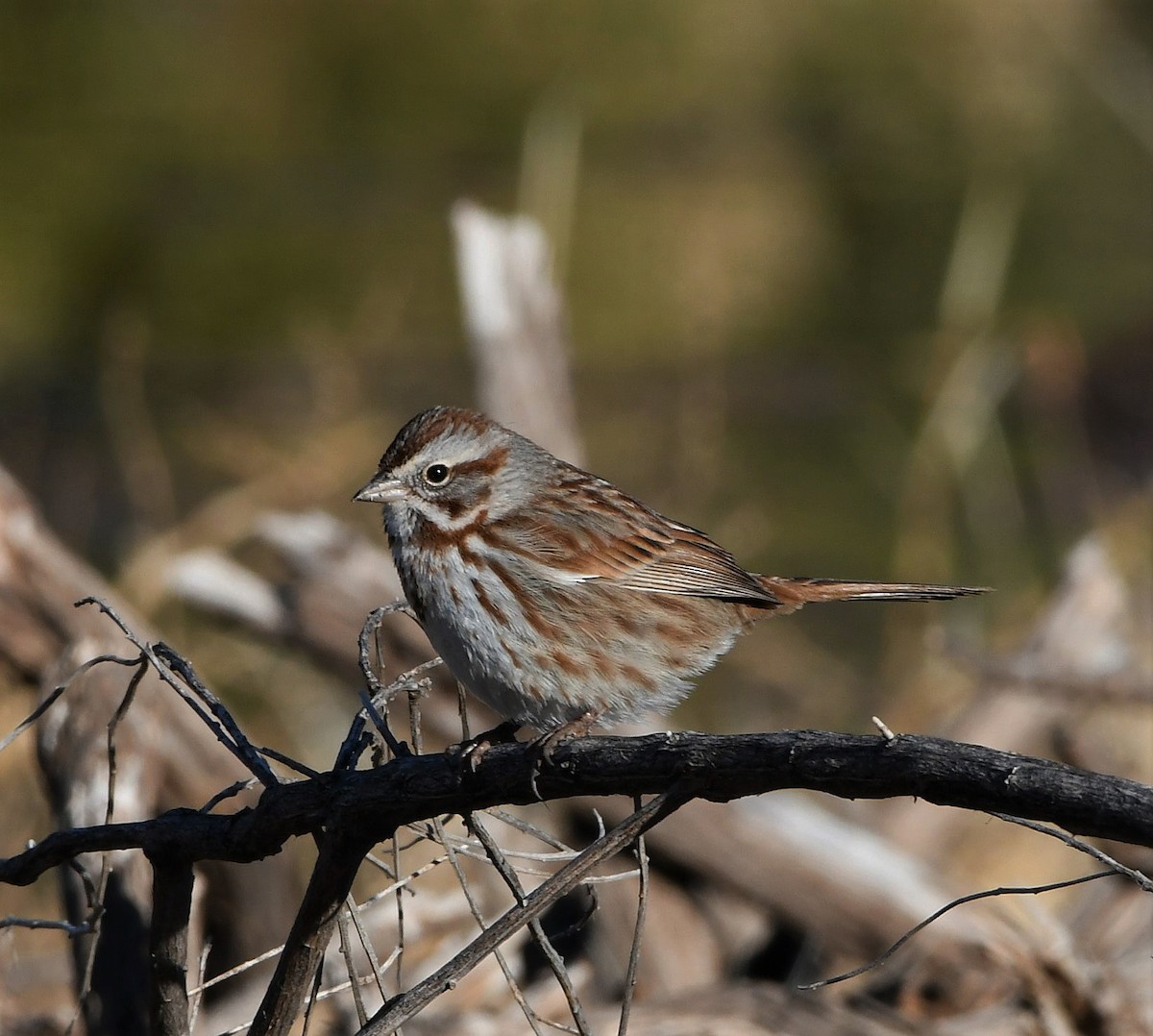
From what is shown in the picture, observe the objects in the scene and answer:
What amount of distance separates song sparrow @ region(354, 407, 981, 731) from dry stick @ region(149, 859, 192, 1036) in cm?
79

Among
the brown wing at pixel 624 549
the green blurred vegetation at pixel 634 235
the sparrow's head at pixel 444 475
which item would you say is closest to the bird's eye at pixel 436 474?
the sparrow's head at pixel 444 475

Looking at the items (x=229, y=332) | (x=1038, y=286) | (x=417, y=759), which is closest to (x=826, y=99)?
(x=1038, y=286)

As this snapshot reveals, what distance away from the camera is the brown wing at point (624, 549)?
3.44 metres

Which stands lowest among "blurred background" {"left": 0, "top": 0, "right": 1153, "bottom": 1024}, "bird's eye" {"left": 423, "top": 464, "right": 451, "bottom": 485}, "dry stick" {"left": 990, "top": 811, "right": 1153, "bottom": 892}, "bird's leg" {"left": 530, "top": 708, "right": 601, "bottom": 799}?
"dry stick" {"left": 990, "top": 811, "right": 1153, "bottom": 892}

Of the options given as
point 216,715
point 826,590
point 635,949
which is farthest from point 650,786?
point 826,590

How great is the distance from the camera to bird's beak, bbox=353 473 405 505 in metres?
3.39

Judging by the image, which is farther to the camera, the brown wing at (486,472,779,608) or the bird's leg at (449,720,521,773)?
the brown wing at (486,472,779,608)

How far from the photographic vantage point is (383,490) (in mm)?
3408

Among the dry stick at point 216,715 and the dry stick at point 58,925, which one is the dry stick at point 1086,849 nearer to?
the dry stick at point 216,715

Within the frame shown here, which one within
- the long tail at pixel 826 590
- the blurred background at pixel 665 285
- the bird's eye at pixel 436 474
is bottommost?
the long tail at pixel 826 590

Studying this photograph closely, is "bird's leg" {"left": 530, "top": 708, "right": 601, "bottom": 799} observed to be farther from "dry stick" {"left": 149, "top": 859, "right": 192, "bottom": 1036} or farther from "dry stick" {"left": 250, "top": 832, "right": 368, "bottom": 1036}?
"dry stick" {"left": 149, "top": 859, "right": 192, "bottom": 1036}

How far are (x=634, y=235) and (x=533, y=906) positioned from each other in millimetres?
10382

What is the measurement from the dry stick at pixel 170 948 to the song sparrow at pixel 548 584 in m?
0.79

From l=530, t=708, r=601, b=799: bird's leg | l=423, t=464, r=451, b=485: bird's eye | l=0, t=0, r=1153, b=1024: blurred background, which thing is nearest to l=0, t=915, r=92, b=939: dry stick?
l=530, t=708, r=601, b=799: bird's leg
